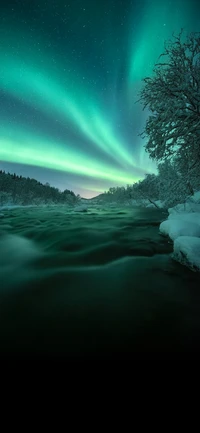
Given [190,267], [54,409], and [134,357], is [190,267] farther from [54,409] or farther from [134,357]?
[54,409]

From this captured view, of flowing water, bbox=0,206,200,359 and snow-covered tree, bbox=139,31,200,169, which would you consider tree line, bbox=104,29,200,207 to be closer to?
snow-covered tree, bbox=139,31,200,169

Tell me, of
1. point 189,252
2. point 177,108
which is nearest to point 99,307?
point 189,252

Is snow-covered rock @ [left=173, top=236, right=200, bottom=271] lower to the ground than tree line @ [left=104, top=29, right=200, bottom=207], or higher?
lower

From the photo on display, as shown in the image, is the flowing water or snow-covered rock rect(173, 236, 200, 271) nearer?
the flowing water

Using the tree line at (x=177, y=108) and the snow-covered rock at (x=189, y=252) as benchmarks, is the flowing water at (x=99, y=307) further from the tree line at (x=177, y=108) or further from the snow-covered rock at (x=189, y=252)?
the tree line at (x=177, y=108)

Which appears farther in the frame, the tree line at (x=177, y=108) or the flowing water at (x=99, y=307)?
the tree line at (x=177, y=108)

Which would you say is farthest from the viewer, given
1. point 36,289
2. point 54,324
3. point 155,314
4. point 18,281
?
point 18,281

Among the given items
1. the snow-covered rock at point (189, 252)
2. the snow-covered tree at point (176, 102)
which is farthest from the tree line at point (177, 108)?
the snow-covered rock at point (189, 252)

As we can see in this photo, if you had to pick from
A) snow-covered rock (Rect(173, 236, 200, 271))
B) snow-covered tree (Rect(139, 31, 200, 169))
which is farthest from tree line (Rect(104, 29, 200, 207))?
snow-covered rock (Rect(173, 236, 200, 271))

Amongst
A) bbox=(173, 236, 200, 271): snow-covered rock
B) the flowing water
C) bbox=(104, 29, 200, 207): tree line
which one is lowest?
the flowing water

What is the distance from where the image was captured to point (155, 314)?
7.67 ft

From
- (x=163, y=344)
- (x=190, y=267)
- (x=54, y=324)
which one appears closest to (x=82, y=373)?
(x=54, y=324)

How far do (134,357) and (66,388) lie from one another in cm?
72

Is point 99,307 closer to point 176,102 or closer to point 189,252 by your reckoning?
point 189,252
